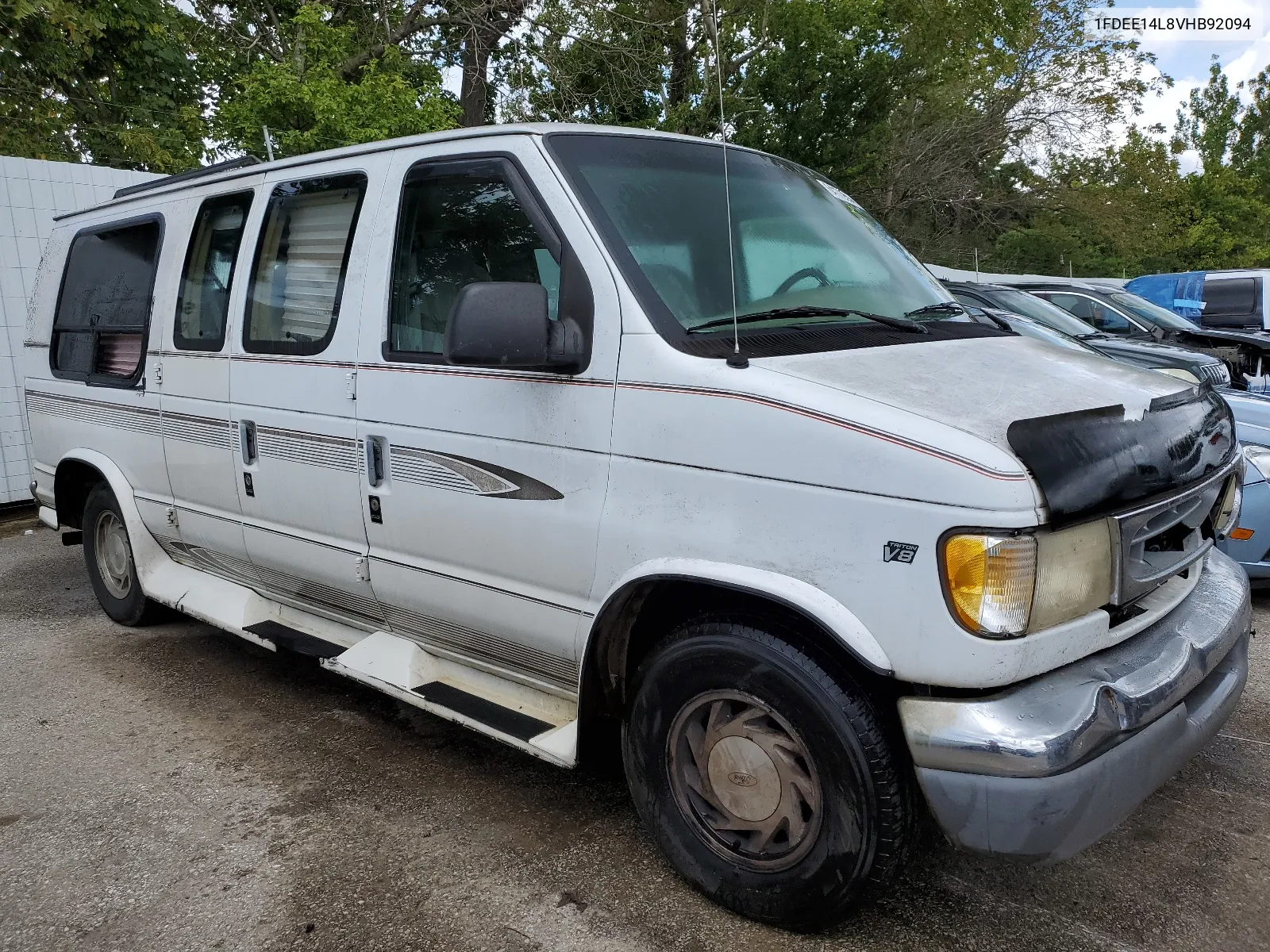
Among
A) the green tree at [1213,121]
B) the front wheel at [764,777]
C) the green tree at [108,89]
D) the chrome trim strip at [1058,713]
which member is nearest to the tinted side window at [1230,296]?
the chrome trim strip at [1058,713]

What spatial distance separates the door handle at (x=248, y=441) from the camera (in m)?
4.05

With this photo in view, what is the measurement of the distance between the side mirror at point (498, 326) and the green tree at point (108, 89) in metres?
13.8

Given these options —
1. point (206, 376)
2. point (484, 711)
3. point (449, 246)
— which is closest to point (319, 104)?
point (206, 376)

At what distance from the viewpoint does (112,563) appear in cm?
555

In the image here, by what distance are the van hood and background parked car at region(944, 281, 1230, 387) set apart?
15.4ft

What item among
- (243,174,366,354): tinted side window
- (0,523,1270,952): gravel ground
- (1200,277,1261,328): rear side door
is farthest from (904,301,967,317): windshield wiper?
(1200,277,1261,328): rear side door

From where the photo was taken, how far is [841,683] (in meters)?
2.46

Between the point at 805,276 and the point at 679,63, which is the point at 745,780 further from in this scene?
the point at 679,63

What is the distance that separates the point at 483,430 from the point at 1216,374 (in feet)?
22.9

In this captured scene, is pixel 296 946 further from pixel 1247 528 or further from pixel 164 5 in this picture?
pixel 164 5

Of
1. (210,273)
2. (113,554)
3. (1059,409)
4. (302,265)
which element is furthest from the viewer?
(113,554)

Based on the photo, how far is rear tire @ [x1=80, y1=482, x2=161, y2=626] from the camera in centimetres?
530

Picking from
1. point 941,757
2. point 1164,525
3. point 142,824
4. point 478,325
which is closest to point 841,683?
point 941,757

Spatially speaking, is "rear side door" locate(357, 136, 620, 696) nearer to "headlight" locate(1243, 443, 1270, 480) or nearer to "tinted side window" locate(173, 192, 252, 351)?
"tinted side window" locate(173, 192, 252, 351)
